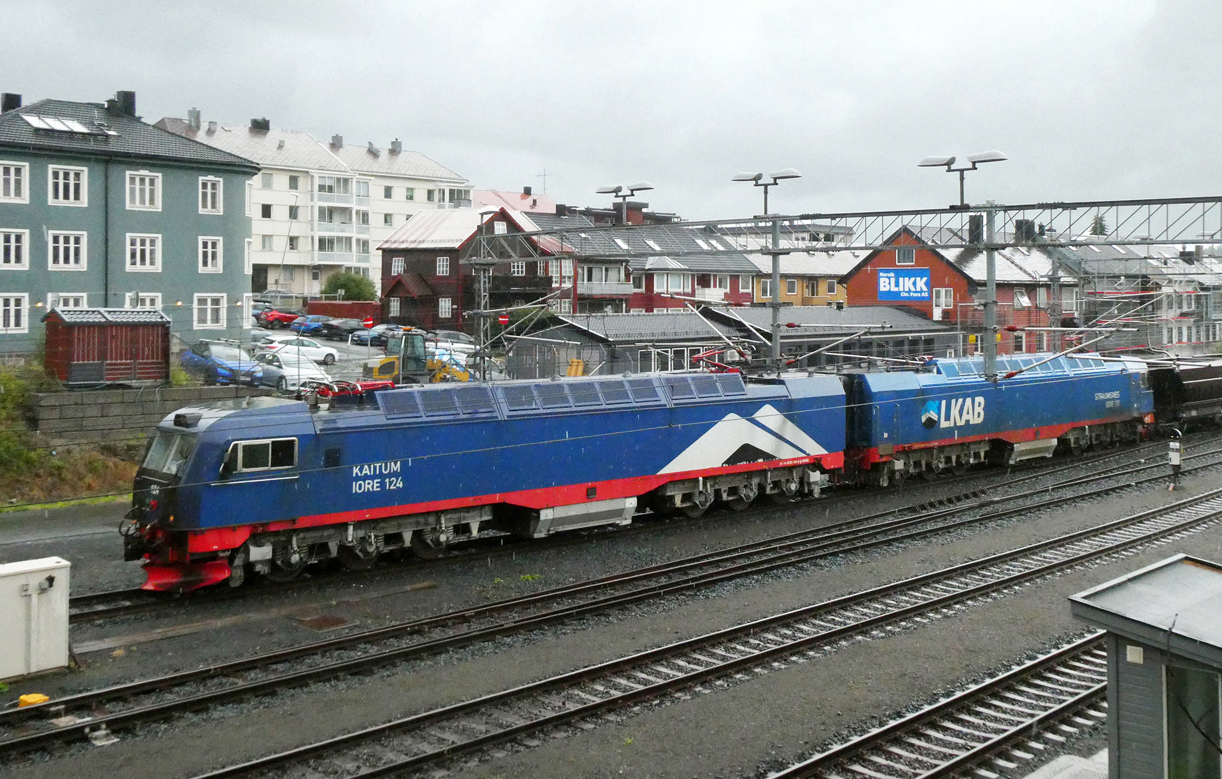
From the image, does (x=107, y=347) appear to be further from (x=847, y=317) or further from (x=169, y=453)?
Result: (x=847, y=317)

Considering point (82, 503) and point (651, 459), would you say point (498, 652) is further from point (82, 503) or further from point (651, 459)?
point (82, 503)

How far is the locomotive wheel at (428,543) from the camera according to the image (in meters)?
20.4

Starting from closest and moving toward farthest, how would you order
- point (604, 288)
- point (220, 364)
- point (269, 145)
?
point (220, 364) < point (604, 288) < point (269, 145)

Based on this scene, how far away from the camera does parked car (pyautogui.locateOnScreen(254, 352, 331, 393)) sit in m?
33.6

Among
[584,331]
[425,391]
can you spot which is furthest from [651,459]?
[584,331]

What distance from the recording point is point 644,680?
1420 centimetres

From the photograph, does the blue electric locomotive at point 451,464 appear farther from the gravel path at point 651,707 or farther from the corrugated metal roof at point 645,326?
the corrugated metal roof at point 645,326

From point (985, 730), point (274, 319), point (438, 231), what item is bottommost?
point (985, 730)

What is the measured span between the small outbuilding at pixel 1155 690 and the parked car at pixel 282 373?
27.0 meters

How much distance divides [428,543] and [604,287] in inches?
1565

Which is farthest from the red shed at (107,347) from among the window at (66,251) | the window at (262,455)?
the window at (262,455)

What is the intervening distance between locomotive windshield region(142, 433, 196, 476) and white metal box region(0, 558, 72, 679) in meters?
3.17

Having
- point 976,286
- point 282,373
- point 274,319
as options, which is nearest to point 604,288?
point 274,319

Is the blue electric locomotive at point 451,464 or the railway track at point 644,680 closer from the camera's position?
the railway track at point 644,680
